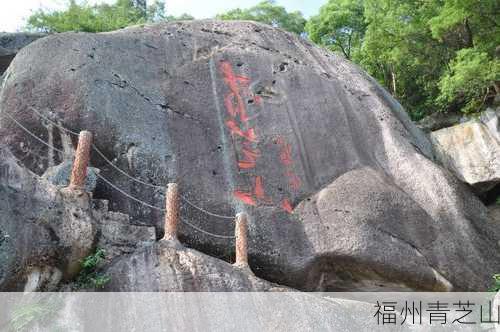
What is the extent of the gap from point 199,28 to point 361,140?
4.08 meters

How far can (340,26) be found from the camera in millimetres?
19422

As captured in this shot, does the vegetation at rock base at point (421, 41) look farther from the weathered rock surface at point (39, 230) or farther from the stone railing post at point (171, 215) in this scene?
the weathered rock surface at point (39, 230)

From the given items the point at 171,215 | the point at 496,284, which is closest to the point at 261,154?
the point at 171,215

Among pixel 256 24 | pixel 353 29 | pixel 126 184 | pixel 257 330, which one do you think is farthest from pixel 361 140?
pixel 353 29

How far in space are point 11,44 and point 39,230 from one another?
10047 mm

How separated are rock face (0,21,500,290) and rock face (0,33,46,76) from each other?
5.16 m

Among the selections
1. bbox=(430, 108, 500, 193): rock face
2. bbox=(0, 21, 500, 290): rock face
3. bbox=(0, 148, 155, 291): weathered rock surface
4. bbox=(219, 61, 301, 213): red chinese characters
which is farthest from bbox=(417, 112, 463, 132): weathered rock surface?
bbox=(0, 148, 155, 291): weathered rock surface

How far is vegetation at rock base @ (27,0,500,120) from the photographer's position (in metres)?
13.0

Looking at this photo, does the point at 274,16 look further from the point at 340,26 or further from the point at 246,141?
the point at 246,141

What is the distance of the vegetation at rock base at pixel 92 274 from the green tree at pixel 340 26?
13.5 m

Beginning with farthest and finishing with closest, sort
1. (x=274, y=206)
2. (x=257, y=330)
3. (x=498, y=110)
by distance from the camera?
1. (x=498, y=110)
2. (x=274, y=206)
3. (x=257, y=330)

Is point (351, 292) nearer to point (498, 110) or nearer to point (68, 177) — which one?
point (68, 177)

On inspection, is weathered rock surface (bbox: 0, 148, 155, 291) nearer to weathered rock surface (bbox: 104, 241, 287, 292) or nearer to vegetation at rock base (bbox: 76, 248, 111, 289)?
vegetation at rock base (bbox: 76, 248, 111, 289)

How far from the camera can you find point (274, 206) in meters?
9.59
